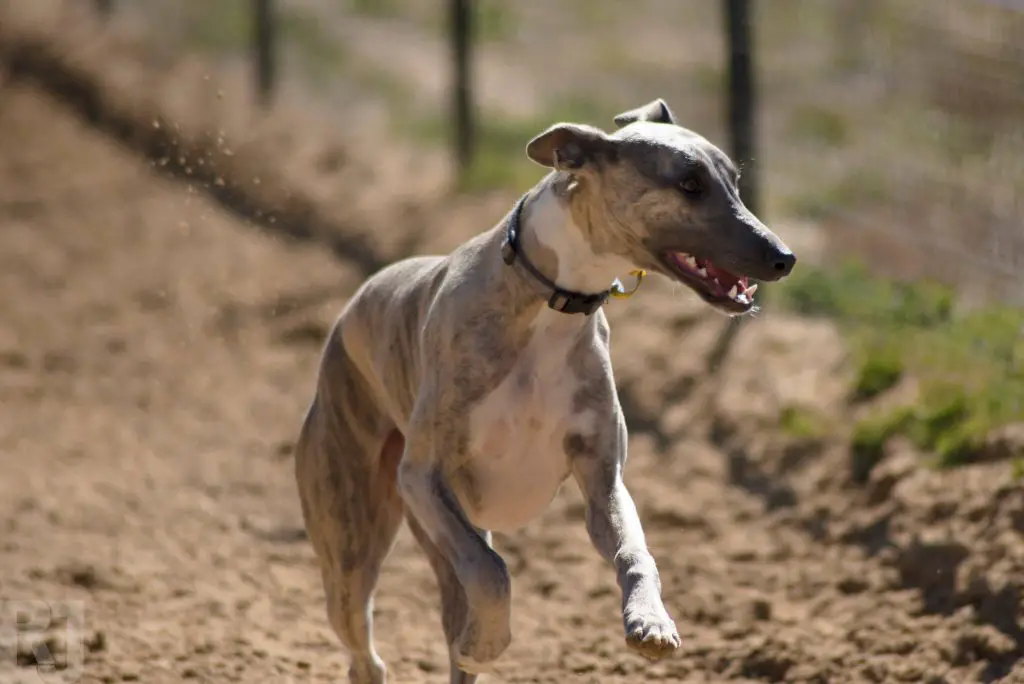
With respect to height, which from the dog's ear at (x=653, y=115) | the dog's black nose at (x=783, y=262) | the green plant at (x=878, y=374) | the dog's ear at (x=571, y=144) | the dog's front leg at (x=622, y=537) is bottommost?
the dog's front leg at (x=622, y=537)

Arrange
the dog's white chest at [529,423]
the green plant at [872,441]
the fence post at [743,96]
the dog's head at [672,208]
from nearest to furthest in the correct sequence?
the dog's head at [672,208], the dog's white chest at [529,423], the green plant at [872,441], the fence post at [743,96]

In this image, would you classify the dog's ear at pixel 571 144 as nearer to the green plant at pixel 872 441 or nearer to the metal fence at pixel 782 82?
the green plant at pixel 872 441

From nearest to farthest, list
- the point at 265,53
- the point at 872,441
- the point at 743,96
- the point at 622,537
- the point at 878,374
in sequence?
the point at 622,537 < the point at 872,441 < the point at 878,374 < the point at 743,96 < the point at 265,53

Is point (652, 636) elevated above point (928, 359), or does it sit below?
below

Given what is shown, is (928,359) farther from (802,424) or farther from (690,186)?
(690,186)

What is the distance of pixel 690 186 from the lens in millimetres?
4320

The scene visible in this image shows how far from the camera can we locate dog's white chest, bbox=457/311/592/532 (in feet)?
15.3

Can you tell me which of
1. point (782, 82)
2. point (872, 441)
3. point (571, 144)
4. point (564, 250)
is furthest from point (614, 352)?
point (782, 82)

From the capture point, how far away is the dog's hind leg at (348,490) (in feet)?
18.0

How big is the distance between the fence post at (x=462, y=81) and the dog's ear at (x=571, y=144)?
8610 millimetres

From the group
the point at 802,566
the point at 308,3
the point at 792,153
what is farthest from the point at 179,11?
the point at 802,566

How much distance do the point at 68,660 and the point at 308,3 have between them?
15484 mm

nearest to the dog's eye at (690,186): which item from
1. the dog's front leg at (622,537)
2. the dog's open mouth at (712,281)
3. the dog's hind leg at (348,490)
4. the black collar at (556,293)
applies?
the dog's open mouth at (712,281)

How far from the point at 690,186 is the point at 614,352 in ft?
17.6
